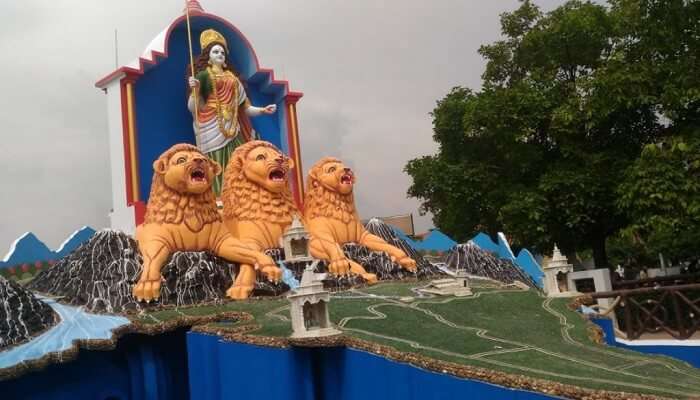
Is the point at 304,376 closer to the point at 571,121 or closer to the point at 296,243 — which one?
the point at 296,243

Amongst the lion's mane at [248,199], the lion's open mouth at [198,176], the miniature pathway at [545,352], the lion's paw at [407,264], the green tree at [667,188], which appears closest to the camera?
the miniature pathway at [545,352]

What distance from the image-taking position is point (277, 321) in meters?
6.68

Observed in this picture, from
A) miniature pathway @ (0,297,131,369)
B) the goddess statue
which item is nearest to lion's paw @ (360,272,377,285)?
miniature pathway @ (0,297,131,369)

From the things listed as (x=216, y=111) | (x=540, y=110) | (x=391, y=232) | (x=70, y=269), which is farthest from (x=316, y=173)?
(x=540, y=110)

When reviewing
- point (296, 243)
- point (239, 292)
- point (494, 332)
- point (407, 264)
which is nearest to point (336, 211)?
point (296, 243)

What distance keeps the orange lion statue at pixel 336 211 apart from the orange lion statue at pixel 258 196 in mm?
595

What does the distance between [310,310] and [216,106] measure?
7292mm

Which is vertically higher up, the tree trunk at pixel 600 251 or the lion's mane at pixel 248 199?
the lion's mane at pixel 248 199

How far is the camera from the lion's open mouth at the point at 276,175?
959 cm

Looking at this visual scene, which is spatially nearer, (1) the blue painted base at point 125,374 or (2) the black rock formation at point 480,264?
(1) the blue painted base at point 125,374

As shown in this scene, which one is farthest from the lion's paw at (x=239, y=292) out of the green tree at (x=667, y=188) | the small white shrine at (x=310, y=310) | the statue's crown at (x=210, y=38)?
the green tree at (x=667, y=188)

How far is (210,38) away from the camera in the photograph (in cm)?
1253

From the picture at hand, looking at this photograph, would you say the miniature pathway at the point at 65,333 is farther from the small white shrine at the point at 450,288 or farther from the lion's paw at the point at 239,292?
the small white shrine at the point at 450,288

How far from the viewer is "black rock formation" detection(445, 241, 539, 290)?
38.2ft
